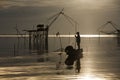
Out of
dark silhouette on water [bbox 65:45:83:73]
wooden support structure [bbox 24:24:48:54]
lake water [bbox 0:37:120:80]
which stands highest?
wooden support structure [bbox 24:24:48:54]

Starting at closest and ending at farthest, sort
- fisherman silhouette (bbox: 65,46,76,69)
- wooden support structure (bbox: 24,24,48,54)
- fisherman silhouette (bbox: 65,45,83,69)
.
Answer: fisherman silhouette (bbox: 65,45,83,69) < fisherman silhouette (bbox: 65,46,76,69) < wooden support structure (bbox: 24,24,48,54)

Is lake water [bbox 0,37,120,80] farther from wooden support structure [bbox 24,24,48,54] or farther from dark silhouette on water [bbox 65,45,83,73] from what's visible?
wooden support structure [bbox 24,24,48,54]

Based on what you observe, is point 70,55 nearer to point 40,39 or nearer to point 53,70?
point 53,70

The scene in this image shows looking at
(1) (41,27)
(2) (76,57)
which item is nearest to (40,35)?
(1) (41,27)

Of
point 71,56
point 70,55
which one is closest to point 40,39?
point 71,56

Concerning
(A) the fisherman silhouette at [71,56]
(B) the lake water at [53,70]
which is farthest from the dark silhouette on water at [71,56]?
(B) the lake water at [53,70]

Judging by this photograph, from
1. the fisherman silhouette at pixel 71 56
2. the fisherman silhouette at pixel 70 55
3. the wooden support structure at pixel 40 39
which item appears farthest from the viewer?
the wooden support structure at pixel 40 39

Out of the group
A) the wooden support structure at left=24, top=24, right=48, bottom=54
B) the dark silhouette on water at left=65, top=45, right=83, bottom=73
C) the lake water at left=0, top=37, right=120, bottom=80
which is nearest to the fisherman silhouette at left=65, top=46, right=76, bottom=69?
the dark silhouette on water at left=65, top=45, right=83, bottom=73

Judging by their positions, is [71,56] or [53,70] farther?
[71,56]

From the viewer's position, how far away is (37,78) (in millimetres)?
25641

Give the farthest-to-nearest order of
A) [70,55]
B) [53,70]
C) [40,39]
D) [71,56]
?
[40,39] < [71,56] < [70,55] < [53,70]

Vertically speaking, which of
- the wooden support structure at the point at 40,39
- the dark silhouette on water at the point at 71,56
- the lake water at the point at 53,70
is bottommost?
the lake water at the point at 53,70

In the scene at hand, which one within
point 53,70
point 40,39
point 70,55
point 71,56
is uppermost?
point 40,39

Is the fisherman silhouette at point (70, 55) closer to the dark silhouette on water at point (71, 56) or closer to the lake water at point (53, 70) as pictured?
the dark silhouette on water at point (71, 56)
